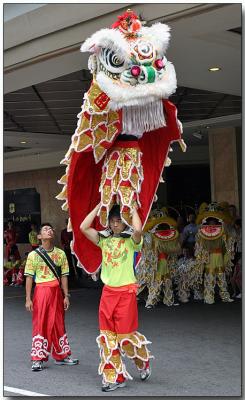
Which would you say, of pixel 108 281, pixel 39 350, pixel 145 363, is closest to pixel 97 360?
pixel 39 350

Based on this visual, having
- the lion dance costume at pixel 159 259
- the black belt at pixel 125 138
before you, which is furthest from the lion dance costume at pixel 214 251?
the black belt at pixel 125 138

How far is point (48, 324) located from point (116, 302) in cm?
133

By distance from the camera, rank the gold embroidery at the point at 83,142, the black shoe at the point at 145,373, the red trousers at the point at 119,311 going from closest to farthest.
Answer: the gold embroidery at the point at 83,142, the red trousers at the point at 119,311, the black shoe at the point at 145,373

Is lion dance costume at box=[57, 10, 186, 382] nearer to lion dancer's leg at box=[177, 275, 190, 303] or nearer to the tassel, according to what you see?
the tassel

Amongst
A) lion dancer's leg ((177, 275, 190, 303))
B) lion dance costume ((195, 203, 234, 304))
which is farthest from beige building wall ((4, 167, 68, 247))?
lion dance costume ((195, 203, 234, 304))

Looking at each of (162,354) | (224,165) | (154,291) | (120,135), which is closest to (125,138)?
(120,135)

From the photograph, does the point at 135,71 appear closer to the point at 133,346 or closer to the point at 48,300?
the point at 133,346

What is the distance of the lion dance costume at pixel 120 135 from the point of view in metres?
4.55

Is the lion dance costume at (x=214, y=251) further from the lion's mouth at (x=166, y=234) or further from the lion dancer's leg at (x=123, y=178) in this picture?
the lion dancer's leg at (x=123, y=178)

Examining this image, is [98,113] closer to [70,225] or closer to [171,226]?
[70,225]

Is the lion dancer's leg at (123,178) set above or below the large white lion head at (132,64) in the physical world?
below

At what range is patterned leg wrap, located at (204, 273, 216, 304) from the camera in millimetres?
9695

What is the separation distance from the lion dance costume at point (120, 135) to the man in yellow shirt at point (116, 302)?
0.01m

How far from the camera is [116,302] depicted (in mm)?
5207
